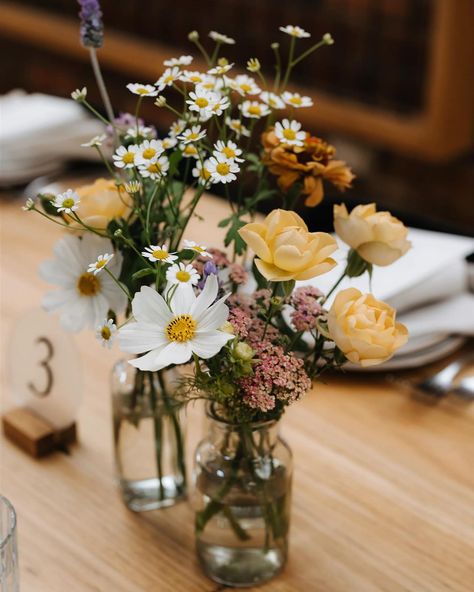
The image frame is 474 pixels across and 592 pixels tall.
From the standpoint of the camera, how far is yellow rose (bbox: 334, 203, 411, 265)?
2.68 ft

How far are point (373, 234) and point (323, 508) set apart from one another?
0.36 metres

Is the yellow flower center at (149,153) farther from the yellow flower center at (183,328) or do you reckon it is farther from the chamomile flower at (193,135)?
the yellow flower center at (183,328)

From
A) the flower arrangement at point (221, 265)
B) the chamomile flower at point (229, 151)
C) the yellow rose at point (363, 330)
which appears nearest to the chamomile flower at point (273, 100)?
the flower arrangement at point (221, 265)

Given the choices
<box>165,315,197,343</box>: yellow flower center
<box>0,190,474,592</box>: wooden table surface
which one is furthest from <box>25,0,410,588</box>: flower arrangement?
<box>0,190,474,592</box>: wooden table surface

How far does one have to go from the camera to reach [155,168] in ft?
2.54

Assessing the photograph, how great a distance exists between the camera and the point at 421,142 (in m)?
2.65

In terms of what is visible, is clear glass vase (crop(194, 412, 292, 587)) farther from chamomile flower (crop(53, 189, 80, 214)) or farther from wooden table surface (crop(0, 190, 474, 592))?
chamomile flower (crop(53, 189, 80, 214))

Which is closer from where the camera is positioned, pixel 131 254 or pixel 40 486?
pixel 131 254

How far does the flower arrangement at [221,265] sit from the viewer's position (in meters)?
0.70

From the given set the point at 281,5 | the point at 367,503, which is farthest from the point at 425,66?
the point at 367,503

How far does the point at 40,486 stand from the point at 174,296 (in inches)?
17.9

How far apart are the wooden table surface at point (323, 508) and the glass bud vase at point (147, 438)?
0.07 feet

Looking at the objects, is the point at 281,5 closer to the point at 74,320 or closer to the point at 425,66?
the point at 425,66

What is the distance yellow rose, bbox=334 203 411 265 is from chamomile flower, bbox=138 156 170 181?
169mm
